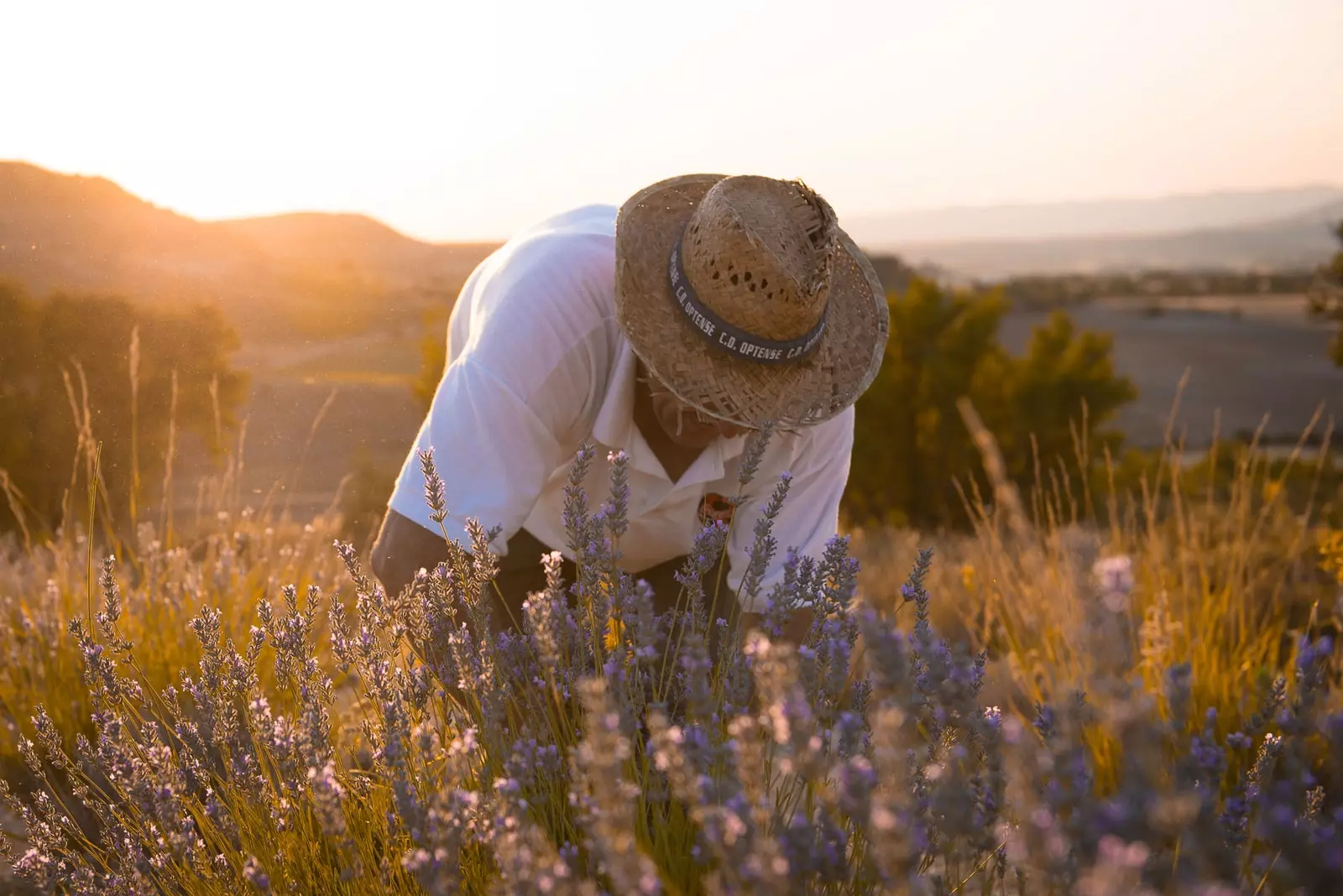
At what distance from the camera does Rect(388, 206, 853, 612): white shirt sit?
2.36 meters

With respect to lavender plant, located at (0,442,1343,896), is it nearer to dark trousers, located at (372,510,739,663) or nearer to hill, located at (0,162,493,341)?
dark trousers, located at (372,510,739,663)

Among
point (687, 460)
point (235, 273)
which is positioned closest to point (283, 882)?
point (687, 460)

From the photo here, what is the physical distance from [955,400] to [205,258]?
6.36 metres

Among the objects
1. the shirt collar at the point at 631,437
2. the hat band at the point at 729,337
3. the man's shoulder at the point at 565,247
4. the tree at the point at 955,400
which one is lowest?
the tree at the point at 955,400

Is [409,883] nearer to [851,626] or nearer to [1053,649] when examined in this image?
[851,626]

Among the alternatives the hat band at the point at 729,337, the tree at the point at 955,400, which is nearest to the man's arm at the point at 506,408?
the hat band at the point at 729,337

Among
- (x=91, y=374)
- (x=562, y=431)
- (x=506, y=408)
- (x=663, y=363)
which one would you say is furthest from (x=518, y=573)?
(x=91, y=374)

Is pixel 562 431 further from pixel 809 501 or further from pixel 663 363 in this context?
pixel 809 501

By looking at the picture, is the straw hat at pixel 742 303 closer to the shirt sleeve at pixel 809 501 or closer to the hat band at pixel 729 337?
the hat band at pixel 729 337

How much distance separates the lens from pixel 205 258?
5.49 meters

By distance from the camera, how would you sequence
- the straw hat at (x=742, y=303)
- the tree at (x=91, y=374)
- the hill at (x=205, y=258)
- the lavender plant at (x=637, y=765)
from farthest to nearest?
the tree at (x=91, y=374)
the hill at (x=205, y=258)
the straw hat at (x=742, y=303)
the lavender plant at (x=637, y=765)

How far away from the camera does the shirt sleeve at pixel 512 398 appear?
7.70 ft

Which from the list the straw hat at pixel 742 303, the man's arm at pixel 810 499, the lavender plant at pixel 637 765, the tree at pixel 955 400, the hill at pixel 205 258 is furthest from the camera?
the tree at pixel 955 400

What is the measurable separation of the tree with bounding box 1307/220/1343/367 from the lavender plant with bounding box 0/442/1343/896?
917cm
